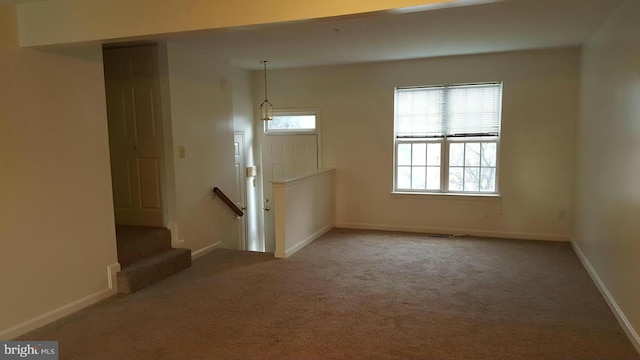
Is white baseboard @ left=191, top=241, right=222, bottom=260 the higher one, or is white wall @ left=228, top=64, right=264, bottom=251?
white wall @ left=228, top=64, right=264, bottom=251

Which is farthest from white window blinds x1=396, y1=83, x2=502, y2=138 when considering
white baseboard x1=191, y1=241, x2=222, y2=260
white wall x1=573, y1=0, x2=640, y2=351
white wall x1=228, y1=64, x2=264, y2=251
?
white baseboard x1=191, y1=241, x2=222, y2=260

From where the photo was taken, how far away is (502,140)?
5516mm

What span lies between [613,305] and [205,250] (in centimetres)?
408

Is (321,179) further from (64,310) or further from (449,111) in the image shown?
(64,310)

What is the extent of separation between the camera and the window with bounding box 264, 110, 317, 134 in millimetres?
6418

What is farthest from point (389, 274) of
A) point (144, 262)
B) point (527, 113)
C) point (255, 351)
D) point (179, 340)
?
point (527, 113)

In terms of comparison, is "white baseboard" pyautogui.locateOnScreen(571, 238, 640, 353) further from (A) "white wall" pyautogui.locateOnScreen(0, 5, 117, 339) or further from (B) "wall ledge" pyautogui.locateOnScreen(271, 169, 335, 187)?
(A) "white wall" pyautogui.locateOnScreen(0, 5, 117, 339)

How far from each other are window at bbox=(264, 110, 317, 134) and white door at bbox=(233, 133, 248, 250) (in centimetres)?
55

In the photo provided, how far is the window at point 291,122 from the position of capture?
6418 millimetres

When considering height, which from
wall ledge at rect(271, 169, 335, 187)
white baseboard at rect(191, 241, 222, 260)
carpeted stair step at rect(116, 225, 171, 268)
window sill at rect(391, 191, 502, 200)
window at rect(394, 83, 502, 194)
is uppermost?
window at rect(394, 83, 502, 194)

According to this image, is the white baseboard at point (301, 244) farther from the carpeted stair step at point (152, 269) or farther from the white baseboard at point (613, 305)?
the white baseboard at point (613, 305)

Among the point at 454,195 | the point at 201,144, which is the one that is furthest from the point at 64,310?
the point at 454,195

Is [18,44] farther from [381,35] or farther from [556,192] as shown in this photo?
[556,192]

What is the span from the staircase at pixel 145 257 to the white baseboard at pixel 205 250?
313 mm
